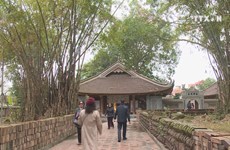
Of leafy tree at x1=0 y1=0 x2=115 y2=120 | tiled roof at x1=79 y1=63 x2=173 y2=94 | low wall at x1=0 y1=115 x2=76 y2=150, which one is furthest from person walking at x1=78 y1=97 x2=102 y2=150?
tiled roof at x1=79 y1=63 x2=173 y2=94

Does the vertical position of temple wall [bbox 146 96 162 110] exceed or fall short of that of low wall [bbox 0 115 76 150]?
it exceeds it

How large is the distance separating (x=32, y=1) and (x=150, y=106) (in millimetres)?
18131

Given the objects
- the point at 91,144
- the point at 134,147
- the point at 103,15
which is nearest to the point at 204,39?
the point at 103,15

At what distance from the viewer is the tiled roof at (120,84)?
87.8 ft

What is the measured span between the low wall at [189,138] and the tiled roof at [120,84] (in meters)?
17.3

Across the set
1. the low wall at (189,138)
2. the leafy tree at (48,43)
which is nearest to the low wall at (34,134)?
the leafy tree at (48,43)

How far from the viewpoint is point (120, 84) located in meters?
28.4

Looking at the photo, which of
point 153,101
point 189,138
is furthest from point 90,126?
point 153,101

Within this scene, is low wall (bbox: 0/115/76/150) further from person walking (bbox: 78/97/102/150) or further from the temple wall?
the temple wall

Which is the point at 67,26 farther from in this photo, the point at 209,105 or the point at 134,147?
the point at 209,105

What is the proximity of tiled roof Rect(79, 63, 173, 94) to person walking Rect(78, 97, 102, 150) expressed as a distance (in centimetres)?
2094

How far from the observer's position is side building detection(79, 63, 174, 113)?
88.0 feet

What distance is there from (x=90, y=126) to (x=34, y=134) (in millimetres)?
2745

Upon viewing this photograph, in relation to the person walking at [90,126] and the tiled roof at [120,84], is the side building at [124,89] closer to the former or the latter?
the tiled roof at [120,84]
